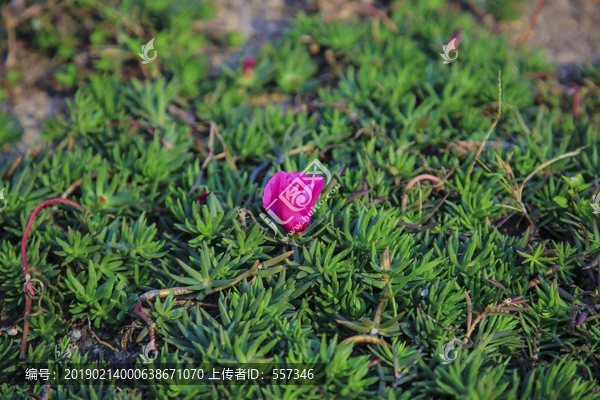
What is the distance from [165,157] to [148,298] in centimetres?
79

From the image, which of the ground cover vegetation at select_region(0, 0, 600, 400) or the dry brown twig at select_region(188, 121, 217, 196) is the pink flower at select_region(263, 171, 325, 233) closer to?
the ground cover vegetation at select_region(0, 0, 600, 400)

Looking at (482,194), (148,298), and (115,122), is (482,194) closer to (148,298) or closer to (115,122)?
(148,298)

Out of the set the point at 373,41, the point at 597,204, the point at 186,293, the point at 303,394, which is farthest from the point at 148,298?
the point at 373,41

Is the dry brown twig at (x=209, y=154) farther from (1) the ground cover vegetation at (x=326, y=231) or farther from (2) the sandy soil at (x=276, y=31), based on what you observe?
(2) the sandy soil at (x=276, y=31)

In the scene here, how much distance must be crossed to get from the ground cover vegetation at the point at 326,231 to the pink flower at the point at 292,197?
13 cm

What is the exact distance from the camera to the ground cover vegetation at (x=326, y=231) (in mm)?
1715

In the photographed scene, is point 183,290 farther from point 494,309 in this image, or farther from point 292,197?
point 494,309

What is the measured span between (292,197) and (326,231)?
1.16ft

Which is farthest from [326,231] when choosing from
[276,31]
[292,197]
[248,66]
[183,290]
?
[276,31]

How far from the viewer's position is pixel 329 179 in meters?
2.11

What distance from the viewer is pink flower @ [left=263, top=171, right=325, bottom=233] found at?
1.76m

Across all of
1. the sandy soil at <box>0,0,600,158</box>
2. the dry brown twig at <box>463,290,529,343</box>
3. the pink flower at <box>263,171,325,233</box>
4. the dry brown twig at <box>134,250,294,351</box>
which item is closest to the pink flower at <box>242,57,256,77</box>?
the sandy soil at <box>0,0,600,158</box>

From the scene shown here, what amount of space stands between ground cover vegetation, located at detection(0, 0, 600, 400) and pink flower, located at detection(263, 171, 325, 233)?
13 cm

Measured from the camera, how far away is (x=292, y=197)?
177cm
